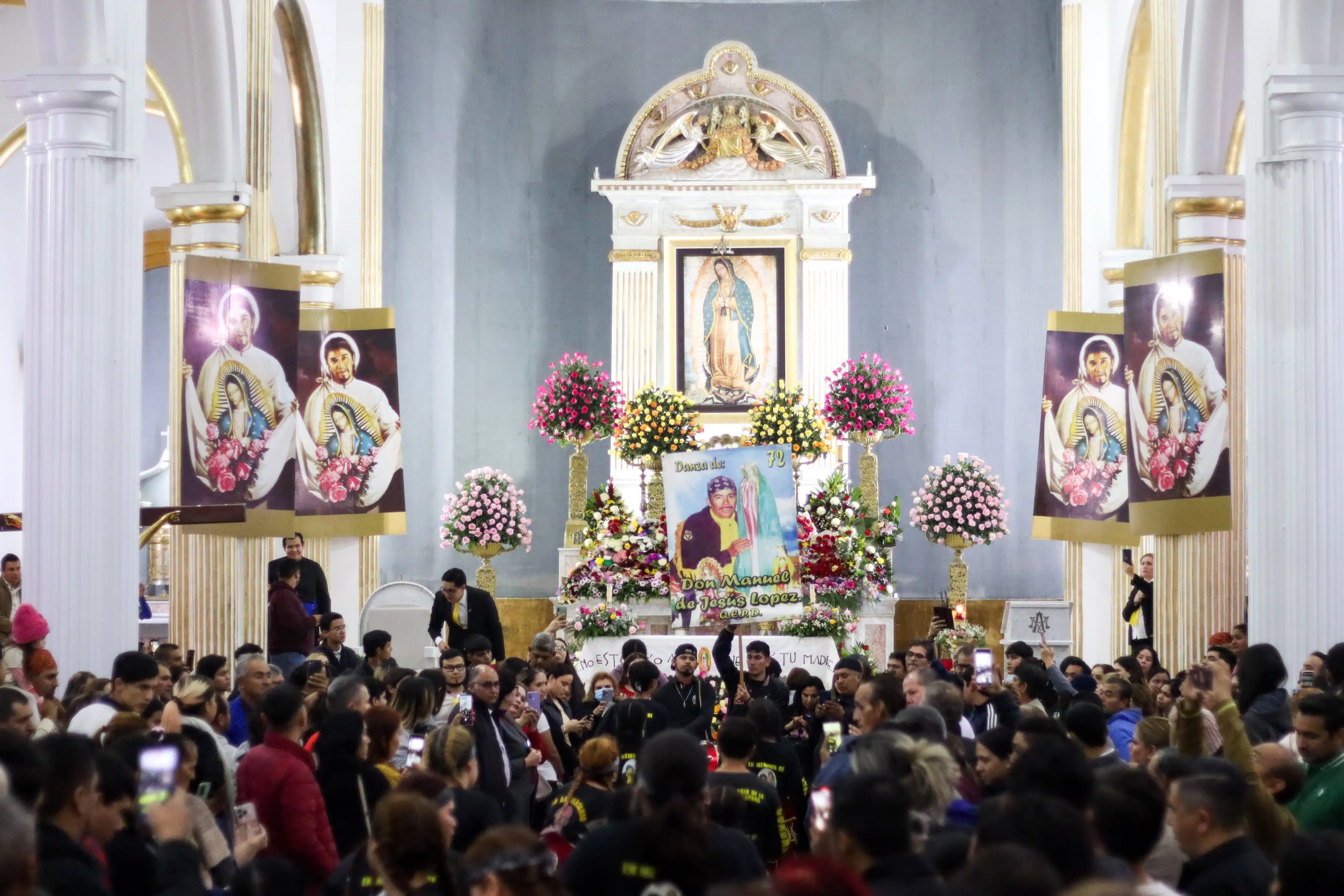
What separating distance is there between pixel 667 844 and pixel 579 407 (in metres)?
12.2

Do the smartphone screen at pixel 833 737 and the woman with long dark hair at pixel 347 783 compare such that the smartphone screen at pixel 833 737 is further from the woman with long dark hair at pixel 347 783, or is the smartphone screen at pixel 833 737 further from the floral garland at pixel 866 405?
the floral garland at pixel 866 405

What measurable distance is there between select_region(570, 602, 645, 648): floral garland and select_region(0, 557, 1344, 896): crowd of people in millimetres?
4712

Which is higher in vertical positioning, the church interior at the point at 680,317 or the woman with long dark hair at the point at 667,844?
the church interior at the point at 680,317

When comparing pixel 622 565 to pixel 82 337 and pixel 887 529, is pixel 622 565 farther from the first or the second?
pixel 82 337

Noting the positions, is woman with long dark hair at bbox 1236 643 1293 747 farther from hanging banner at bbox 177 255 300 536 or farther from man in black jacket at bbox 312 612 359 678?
hanging banner at bbox 177 255 300 536

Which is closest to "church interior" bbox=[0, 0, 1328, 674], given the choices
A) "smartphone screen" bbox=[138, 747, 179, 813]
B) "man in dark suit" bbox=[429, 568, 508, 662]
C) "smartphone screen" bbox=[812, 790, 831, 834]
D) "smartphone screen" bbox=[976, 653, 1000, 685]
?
"man in dark suit" bbox=[429, 568, 508, 662]

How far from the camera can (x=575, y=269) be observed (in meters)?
19.5

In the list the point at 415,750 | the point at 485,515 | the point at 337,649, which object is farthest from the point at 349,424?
the point at 415,750

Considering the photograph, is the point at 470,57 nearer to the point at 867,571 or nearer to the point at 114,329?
the point at 867,571

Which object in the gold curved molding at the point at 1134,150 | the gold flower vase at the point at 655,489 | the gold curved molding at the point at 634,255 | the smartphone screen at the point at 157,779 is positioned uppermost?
the gold curved molding at the point at 1134,150

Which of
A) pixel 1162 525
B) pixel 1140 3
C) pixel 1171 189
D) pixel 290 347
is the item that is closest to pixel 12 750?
pixel 290 347

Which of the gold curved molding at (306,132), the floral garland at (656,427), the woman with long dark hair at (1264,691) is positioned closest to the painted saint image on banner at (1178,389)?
the woman with long dark hair at (1264,691)

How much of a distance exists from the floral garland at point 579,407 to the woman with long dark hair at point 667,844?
11.7 m

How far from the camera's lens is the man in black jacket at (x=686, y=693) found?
8.90 metres
